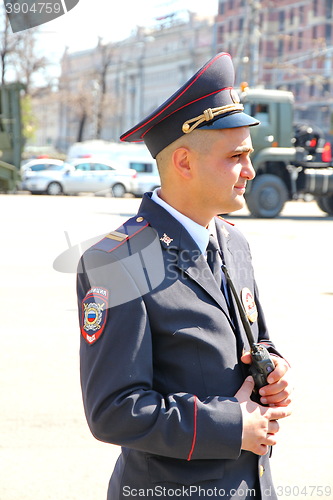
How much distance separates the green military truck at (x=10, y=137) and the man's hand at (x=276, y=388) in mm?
23471

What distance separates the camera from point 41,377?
5660 mm

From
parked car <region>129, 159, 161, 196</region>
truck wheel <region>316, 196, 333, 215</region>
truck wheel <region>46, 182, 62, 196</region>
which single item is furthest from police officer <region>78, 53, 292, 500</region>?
truck wheel <region>46, 182, 62, 196</region>

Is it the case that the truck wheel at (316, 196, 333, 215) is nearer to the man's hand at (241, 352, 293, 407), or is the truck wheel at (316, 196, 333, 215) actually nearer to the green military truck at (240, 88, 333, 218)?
the green military truck at (240, 88, 333, 218)

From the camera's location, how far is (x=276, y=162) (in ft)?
65.8

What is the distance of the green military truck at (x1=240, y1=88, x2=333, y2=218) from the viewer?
64.2 ft

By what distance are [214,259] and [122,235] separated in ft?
0.81

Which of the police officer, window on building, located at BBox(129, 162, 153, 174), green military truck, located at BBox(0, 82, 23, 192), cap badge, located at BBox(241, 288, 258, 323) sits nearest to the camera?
the police officer

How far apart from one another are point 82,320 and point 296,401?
144 inches

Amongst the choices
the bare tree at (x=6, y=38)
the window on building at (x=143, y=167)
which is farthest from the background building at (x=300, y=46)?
the bare tree at (x=6, y=38)

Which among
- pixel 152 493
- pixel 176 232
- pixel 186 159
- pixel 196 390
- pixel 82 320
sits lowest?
pixel 152 493

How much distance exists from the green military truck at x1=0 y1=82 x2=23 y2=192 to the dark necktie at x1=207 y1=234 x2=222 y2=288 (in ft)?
76.4

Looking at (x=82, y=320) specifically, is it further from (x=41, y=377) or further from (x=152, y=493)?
(x=41, y=377)

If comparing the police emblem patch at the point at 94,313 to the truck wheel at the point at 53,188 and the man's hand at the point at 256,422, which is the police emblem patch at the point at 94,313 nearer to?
the man's hand at the point at 256,422

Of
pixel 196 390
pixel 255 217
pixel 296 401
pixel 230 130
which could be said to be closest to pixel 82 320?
pixel 196 390
